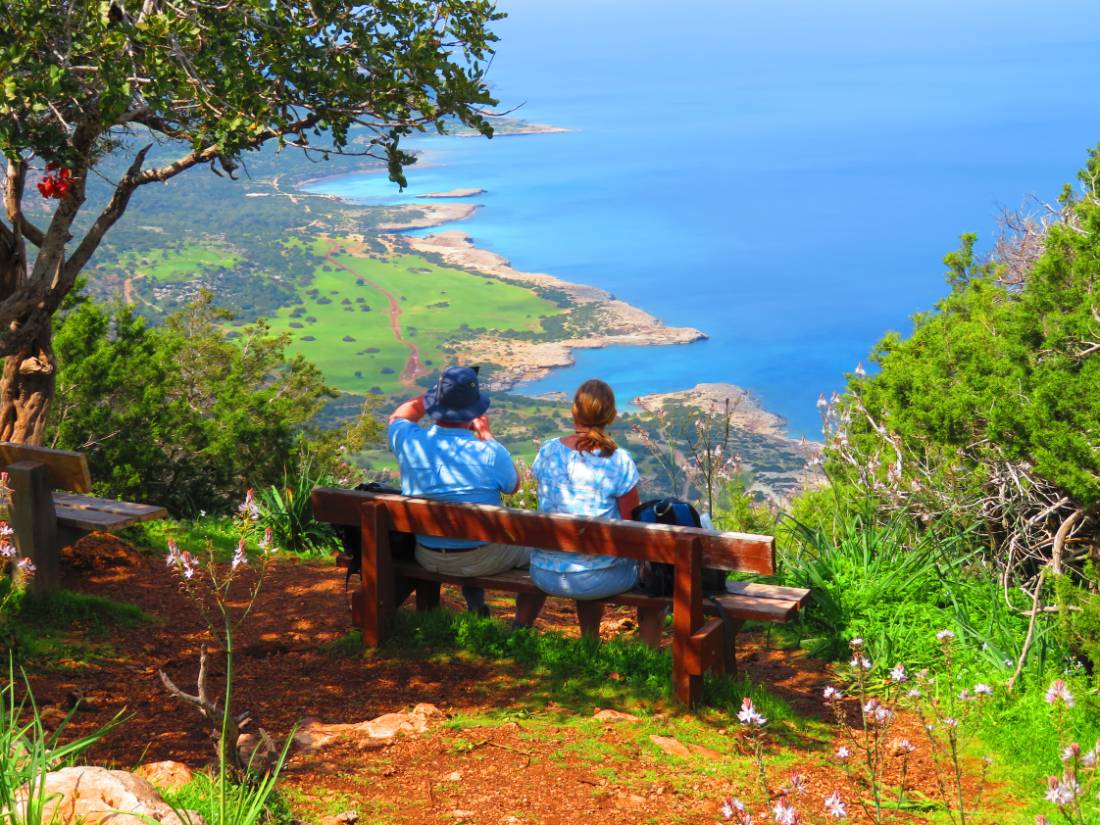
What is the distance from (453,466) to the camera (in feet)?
16.4

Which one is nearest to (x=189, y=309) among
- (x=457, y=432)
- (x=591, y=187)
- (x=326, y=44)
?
(x=326, y=44)

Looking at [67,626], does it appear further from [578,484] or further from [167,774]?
[578,484]

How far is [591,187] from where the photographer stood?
623ft

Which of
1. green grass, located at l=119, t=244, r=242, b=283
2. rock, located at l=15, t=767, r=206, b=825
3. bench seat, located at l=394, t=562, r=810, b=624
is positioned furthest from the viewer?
green grass, located at l=119, t=244, r=242, b=283

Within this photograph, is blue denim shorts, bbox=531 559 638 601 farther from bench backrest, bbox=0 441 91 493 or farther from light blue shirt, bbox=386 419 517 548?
bench backrest, bbox=0 441 91 493

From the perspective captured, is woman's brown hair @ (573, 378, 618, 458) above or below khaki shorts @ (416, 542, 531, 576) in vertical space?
above

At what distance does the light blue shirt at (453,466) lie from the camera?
4949 millimetres

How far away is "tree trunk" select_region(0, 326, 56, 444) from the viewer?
718 centimetres

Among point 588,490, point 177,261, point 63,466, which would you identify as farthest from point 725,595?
point 177,261

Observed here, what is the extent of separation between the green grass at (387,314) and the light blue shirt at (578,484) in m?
96.5

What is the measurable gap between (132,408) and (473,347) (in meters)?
102

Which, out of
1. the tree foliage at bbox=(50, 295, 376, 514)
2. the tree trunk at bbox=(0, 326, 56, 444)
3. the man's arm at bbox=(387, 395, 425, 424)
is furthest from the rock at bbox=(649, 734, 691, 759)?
the tree foliage at bbox=(50, 295, 376, 514)

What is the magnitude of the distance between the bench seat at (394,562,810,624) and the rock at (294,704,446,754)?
0.86m

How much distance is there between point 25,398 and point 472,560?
3.95 meters
